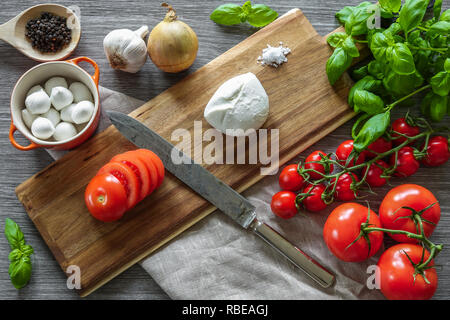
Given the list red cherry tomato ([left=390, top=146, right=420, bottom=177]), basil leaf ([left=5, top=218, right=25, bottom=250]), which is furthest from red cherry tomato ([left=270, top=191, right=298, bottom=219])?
basil leaf ([left=5, top=218, right=25, bottom=250])

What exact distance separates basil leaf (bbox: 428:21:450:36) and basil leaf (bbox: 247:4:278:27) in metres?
0.55

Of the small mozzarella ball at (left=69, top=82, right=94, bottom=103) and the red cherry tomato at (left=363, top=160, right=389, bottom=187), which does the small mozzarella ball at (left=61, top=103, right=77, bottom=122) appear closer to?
the small mozzarella ball at (left=69, top=82, right=94, bottom=103)

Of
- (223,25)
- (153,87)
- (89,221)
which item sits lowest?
(89,221)

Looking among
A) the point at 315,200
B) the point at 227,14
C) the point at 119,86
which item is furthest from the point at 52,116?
the point at 315,200

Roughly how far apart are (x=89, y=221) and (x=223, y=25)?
0.91m

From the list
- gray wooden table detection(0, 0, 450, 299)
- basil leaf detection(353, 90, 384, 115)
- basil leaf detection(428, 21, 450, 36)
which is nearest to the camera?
basil leaf detection(428, 21, 450, 36)

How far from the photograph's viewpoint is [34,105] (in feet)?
4.37

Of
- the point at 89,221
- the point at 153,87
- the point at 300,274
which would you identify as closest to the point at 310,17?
the point at 153,87

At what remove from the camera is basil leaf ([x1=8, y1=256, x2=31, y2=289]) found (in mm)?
1378

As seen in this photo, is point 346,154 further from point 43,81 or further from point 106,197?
point 43,81

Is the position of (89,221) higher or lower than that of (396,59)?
lower

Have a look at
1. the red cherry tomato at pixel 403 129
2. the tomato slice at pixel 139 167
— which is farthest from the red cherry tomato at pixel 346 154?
the tomato slice at pixel 139 167

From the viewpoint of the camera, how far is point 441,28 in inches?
47.3
